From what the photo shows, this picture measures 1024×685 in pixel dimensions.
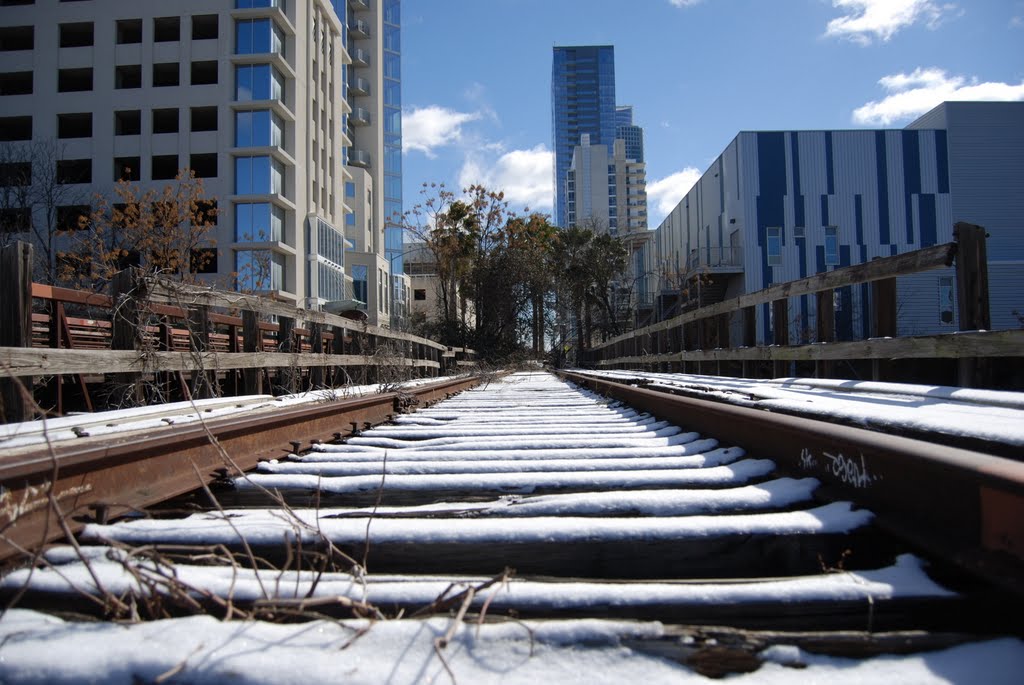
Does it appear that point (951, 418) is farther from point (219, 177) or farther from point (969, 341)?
point (219, 177)

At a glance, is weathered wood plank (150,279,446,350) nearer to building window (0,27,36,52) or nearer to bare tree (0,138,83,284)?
bare tree (0,138,83,284)

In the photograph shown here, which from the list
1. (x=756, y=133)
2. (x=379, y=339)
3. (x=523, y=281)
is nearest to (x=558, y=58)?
(x=756, y=133)

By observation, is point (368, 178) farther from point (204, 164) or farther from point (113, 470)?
point (113, 470)

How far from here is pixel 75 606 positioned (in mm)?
1362

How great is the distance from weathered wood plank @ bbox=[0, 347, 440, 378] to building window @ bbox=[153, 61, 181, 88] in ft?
107

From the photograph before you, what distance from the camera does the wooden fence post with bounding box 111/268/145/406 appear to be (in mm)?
4375

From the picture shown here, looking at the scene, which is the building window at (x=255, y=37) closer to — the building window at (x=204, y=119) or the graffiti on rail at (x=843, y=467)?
the building window at (x=204, y=119)

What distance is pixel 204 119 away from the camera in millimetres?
32969

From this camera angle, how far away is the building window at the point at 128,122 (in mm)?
31953

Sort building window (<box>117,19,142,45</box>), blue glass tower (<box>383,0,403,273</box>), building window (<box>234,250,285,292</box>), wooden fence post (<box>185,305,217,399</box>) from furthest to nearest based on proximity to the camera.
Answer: blue glass tower (<box>383,0,403,273</box>)
building window (<box>117,19,142,45</box>)
building window (<box>234,250,285,292</box>)
wooden fence post (<box>185,305,217,399</box>)

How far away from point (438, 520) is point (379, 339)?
8.72 metres

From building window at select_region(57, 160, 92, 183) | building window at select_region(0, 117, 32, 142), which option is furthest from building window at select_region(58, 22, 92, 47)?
building window at select_region(57, 160, 92, 183)

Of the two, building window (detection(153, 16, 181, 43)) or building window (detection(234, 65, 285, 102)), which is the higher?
building window (detection(153, 16, 181, 43))

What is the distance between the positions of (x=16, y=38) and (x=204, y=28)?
32.6ft
